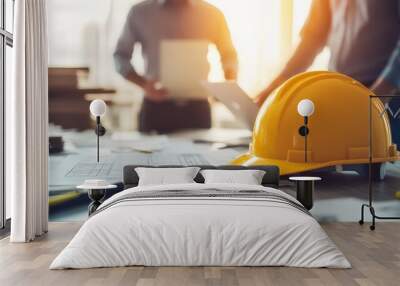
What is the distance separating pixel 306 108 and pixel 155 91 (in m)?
1.94

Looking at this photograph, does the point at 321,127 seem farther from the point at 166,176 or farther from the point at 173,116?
the point at 166,176

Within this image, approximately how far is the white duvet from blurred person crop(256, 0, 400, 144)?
3117 millimetres

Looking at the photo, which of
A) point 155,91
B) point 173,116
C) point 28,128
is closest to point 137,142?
point 173,116

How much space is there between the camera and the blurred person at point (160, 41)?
25.1ft

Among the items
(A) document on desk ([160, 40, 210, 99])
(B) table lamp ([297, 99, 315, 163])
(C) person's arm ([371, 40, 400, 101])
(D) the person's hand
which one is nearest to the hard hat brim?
(B) table lamp ([297, 99, 315, 163])

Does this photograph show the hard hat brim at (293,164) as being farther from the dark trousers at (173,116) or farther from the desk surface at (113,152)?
the dark trousers at (173,116)

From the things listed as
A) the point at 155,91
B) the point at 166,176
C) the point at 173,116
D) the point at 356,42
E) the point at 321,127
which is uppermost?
the point at 356,42

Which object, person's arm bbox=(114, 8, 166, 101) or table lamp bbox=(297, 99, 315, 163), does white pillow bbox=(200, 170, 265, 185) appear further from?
person's arm bbox=(114, 8, 166, 101)

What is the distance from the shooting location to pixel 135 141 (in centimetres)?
763

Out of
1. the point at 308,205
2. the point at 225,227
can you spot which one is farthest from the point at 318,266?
the point at 308,205

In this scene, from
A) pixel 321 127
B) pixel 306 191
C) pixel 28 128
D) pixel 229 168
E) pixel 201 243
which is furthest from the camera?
pixel 321 127

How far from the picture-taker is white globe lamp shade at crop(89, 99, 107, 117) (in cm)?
726

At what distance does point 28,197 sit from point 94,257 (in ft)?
5.86

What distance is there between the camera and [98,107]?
23.8 ft
